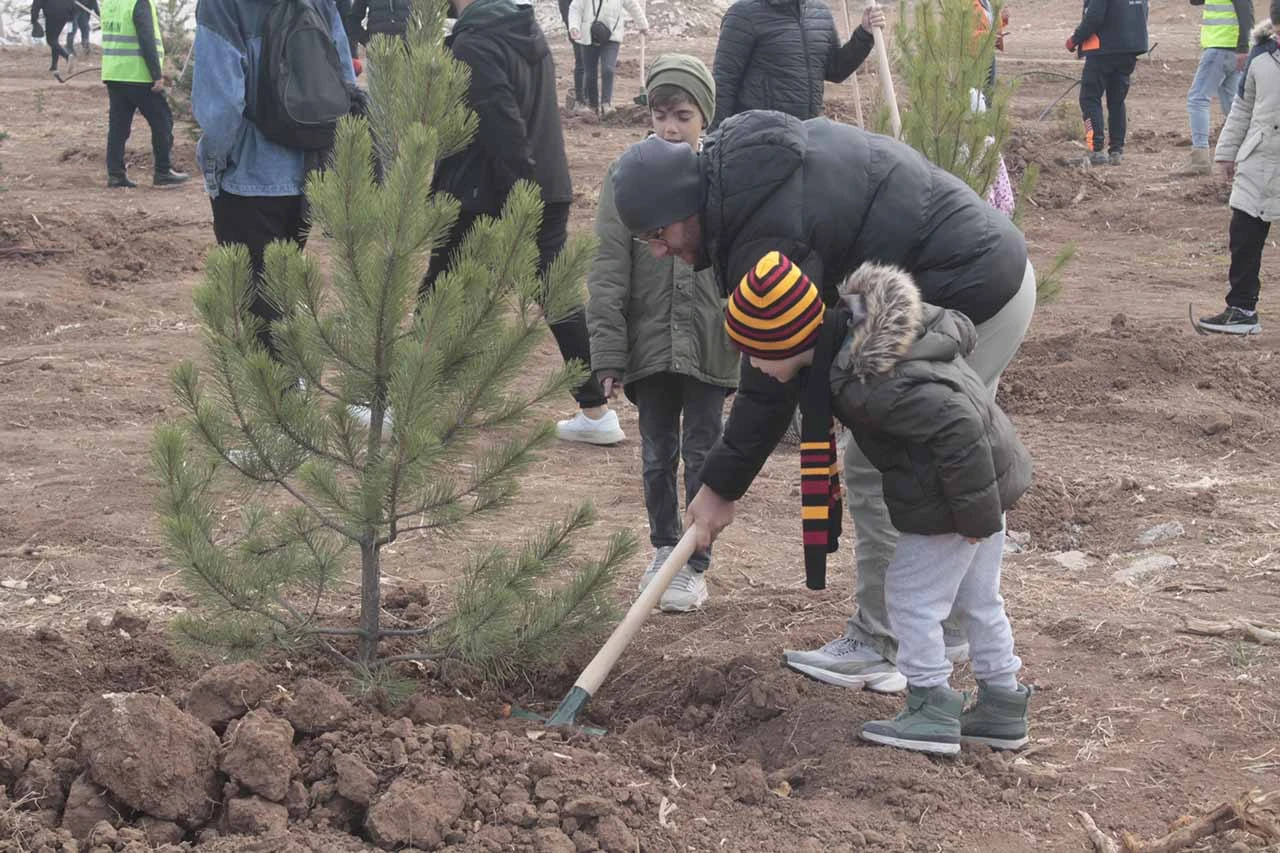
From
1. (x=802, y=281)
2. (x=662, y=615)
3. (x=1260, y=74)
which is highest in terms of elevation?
(x=1260, y=74)

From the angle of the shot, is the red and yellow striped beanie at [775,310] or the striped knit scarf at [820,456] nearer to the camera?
the red and yellow striped beanie at [775,310]

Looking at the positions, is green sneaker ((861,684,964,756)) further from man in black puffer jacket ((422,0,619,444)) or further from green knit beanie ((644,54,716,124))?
man in black puffer jacket ((422,0,619,444))

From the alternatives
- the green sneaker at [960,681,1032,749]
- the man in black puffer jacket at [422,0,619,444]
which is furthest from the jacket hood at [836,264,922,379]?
the man in black puffer jacket at [422,0,619,444]

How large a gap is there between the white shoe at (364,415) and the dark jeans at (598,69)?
13775mm

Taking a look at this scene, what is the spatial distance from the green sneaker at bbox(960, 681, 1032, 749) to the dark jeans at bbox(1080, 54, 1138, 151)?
34.9 feet

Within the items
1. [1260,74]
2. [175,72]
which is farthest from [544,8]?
[1260,74]

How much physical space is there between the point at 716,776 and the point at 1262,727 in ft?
4.72

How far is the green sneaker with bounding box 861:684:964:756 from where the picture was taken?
3.52 metres

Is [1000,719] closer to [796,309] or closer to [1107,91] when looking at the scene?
[796,309]

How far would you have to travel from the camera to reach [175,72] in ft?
54.5

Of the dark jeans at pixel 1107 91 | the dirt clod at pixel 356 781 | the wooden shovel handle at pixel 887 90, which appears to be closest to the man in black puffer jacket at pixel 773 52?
the wooden shovel handle at pixel 887 90

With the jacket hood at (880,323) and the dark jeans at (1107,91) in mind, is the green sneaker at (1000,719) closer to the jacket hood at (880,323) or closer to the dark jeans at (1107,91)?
the jacket hood at (880,323)

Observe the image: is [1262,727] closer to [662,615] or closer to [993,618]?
A: [993,618]

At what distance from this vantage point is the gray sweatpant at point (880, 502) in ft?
12.1
